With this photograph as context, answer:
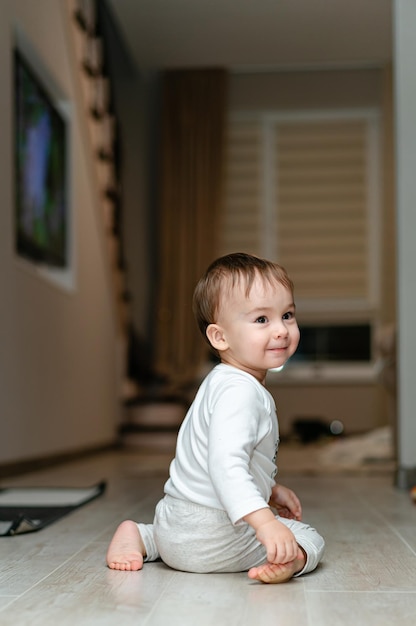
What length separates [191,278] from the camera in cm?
731

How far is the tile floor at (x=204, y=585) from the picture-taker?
4.17 ft

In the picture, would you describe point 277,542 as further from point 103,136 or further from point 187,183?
point 187,183

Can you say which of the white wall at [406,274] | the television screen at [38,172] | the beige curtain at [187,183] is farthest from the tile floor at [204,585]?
the beige curtain at [187,183]

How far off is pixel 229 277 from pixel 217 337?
4.5 inches

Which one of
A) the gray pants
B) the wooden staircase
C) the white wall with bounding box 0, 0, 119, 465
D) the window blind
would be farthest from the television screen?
the window blind

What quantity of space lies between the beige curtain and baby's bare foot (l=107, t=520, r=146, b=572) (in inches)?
218

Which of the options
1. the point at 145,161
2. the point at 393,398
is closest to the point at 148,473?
the point at 393,398

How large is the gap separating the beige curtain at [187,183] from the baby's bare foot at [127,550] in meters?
5.53

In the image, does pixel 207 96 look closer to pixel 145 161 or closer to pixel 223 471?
pixel 145 161

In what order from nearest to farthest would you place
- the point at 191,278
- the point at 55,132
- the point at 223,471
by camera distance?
the point at 223,471
the point at 55,132
the point at 191,278

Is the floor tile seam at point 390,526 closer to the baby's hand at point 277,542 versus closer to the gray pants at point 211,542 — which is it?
the gray pants at point 211,542

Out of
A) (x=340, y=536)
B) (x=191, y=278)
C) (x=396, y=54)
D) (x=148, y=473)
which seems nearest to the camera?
(x=340, y=536)

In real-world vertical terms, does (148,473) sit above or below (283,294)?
below

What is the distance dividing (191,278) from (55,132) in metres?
2.59
